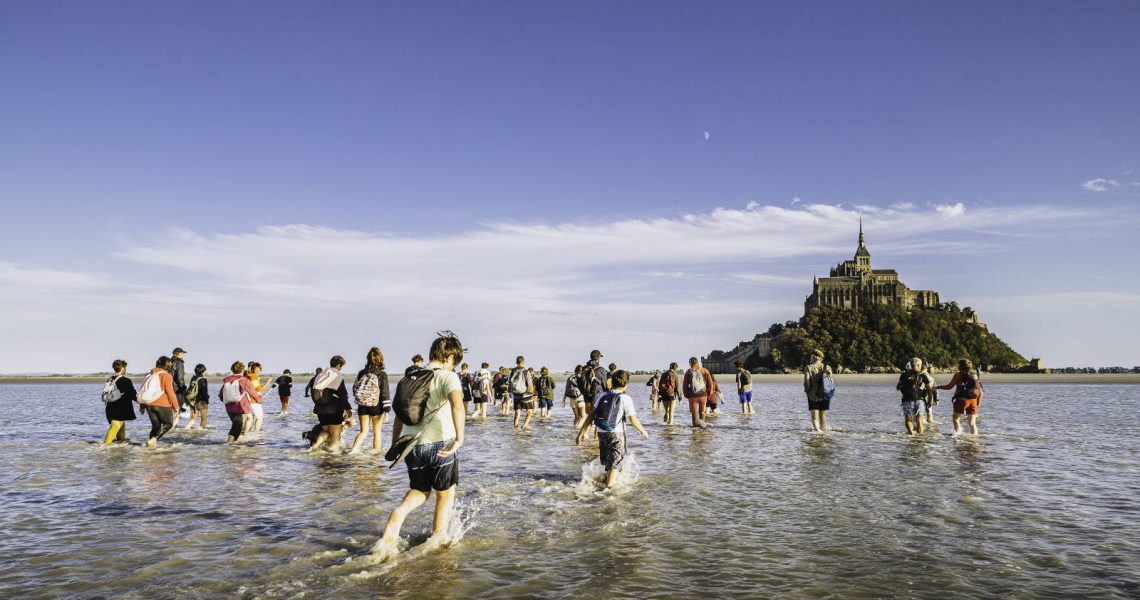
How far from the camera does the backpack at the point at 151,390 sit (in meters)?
15.2

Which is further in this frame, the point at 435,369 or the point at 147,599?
the point at 435,369

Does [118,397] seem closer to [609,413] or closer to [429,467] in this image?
[609,413]

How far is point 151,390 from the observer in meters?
15.3

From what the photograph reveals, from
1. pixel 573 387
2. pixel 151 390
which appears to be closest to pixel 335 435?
pixel 151 390

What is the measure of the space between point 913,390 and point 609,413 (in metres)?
11.0

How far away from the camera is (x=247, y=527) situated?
808cm

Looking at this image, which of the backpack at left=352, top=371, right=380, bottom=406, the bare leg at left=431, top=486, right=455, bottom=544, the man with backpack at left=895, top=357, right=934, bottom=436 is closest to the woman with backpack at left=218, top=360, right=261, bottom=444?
the backpack at left=352, top=371, right=380, bottom=406

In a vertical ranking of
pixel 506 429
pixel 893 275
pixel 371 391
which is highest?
pixel 893 275

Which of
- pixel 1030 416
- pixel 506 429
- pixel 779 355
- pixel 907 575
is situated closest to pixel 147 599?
pixel 907 575

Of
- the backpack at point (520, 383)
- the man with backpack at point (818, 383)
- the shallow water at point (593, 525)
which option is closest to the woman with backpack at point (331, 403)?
the shallow water at point (593, 525)

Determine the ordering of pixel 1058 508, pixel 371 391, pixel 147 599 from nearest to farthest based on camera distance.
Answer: pixel 147 599 < pixel 1058 508 < pixel 371 391

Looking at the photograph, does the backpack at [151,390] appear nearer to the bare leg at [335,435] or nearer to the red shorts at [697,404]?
the bare leg at [335,435]

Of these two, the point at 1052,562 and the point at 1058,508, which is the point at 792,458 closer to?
the point at 1058,508

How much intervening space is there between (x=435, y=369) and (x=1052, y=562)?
20.6 ft
